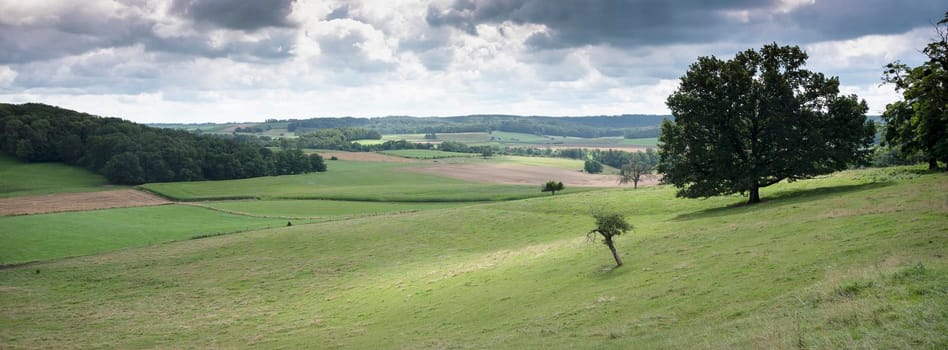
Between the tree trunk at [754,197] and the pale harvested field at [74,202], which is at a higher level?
the tree trunk at [754,197]

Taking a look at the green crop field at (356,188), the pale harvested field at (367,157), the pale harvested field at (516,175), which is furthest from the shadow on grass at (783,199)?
the pale harvested field at (367,157)

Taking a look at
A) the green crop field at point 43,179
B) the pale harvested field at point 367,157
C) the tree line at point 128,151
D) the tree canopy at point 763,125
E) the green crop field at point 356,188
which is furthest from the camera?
the pale harvested field at point 367,157

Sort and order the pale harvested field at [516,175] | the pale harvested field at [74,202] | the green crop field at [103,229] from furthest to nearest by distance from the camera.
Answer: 1. the pale harvested field at [516,175]
2. the pale harvested field at [74,202]
3. the green crop field at [103,229]

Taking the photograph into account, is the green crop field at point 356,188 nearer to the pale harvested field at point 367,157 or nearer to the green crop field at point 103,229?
the green crop field at point 103,229

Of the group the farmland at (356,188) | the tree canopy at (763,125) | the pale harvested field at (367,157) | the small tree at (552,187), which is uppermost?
the tree canopy at (763,125)

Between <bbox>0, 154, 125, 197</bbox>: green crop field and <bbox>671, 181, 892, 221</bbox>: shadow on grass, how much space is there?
345 ft

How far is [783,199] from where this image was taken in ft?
149

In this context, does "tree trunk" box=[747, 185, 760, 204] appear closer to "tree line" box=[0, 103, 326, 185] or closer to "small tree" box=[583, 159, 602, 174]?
"small tree" box=[583, 159, 602, 174]

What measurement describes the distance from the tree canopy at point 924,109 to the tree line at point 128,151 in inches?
5067

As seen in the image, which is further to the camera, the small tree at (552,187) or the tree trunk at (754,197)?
the small tree at (552,187)

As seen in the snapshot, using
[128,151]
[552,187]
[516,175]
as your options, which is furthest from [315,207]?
[128,151]

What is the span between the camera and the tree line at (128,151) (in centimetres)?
12662

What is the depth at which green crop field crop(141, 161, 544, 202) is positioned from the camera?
94.9 metres

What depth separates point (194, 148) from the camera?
461ft
